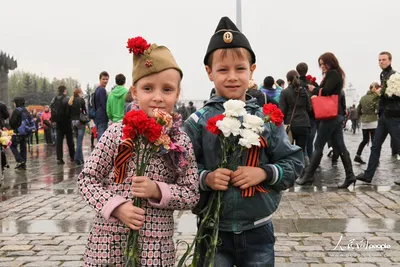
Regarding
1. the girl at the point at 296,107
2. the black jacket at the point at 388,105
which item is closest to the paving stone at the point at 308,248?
the black jacket at the point at 388,105

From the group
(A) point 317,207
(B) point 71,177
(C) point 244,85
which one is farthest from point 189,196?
(B) point 71,177

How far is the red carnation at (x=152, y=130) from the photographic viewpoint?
6.31 feet

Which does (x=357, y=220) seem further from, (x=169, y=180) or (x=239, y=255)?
(x=169, y=180)

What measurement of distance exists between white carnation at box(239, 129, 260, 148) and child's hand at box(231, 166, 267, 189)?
174 millimetres

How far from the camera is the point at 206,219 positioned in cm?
225

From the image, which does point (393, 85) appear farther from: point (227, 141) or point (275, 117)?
point (227, 141)

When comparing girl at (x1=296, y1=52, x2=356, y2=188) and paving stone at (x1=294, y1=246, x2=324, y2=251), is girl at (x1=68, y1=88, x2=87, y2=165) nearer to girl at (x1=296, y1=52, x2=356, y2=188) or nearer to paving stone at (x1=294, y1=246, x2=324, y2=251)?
girl at (x1=296, y1=52, x2=356, y2=188)

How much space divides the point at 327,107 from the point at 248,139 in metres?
5.74

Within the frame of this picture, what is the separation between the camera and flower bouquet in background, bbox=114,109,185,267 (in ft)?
6.35

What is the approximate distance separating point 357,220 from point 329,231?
2.01 ft

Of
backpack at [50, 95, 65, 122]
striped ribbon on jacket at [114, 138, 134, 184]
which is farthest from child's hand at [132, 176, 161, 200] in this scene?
backpack at [50, 95, 65, 122]

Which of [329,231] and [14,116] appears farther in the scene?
[14,116]

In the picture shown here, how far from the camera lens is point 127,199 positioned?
7.25ft

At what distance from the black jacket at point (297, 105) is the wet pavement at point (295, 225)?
1151 millimetres
